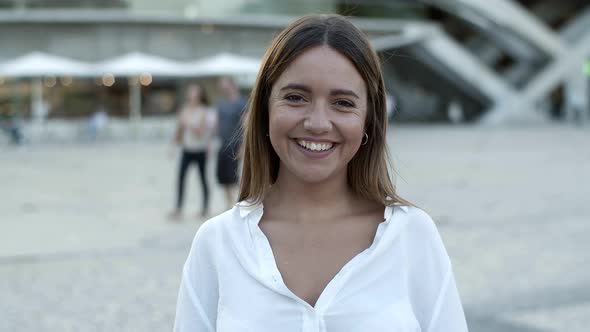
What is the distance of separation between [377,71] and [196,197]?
11.1m

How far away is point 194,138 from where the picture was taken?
33.8 feet

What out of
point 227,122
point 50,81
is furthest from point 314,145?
point 50,81

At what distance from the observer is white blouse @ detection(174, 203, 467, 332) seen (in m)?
1.75

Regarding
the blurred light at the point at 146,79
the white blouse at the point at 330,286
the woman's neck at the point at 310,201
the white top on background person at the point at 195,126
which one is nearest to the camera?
the white blouse at the point at 330,286

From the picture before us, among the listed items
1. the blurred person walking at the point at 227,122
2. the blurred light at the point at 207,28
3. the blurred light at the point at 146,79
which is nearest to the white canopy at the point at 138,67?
the blurred light at the point at 146,79

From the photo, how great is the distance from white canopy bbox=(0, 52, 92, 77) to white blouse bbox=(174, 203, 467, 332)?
90.7 feet

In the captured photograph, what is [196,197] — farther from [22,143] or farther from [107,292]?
[22,143]

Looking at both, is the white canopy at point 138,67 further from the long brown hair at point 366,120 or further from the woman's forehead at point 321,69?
the woman's forehead at point 321,69

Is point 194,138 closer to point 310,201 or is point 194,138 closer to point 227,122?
point 227,122

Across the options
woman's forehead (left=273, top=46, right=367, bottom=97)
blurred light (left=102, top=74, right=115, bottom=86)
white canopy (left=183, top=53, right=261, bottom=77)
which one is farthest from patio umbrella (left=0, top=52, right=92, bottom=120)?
woman's forehead (left=273, top=46, right=367, bottom=97)

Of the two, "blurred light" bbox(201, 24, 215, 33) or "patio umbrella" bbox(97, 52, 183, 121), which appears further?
"blurred light" bbox(201, 24, 215, 33)

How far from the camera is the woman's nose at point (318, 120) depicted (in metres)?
1.85

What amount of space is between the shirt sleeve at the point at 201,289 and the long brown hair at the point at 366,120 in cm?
18

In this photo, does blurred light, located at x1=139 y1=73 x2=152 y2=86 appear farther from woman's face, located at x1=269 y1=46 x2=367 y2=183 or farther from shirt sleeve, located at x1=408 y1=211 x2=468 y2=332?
shirt sleeve, located at x1=408 y1=211 x2=468 y2=332
